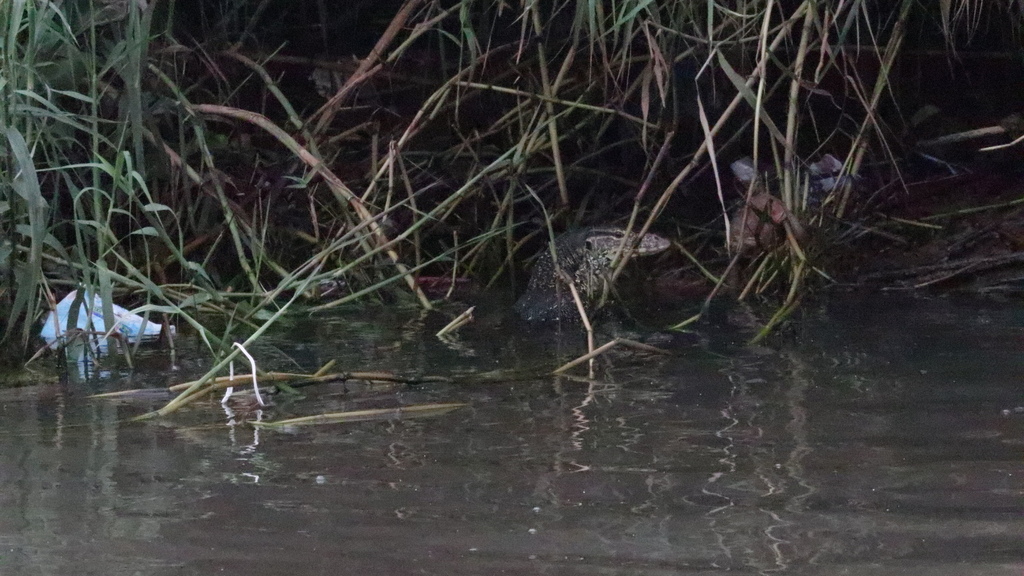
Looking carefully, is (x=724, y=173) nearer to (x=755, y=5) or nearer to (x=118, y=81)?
(x=755, y=5)

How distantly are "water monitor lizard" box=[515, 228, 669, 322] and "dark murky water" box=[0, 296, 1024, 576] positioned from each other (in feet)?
2.86

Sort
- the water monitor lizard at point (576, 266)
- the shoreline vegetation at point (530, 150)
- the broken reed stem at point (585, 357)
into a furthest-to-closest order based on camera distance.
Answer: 1. the water monitor lizard at point (576, 266)
2. the shoreline vegetation at point (530, 150)
3. the broken reed stem at point (585, 357)

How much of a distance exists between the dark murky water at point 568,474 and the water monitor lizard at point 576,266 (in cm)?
87

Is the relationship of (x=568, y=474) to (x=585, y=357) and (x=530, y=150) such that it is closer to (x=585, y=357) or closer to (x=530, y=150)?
(x=585, y=357)

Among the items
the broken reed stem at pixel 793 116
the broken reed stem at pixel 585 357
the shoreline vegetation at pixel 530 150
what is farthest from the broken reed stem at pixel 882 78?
the broken reed stem at pixel 585 357

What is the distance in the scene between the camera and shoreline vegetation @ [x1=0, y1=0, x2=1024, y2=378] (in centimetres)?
384

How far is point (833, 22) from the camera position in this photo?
369 cm

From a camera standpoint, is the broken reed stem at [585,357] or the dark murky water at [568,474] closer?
the dark murky water at [568,474]

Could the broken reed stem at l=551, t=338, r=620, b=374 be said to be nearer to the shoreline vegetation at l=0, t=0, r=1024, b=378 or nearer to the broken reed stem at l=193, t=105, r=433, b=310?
the shoreline vegetation at l=0, t=0, r=1024, b=378

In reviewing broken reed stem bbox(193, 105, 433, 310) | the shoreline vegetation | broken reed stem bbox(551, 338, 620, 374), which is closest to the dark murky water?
broken reed stem bbox(551, 338, 620, 374)

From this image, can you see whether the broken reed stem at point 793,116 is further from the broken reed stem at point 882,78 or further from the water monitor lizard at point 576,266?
the water monitor lizard at point 576,266

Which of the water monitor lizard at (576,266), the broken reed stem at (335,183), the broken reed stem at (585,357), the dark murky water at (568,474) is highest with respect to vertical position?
the broken reed stem at (335,183)

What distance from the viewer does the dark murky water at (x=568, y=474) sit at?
6.08 ft

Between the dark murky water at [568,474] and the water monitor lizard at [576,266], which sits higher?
the water monitor lizard at [576,266]
